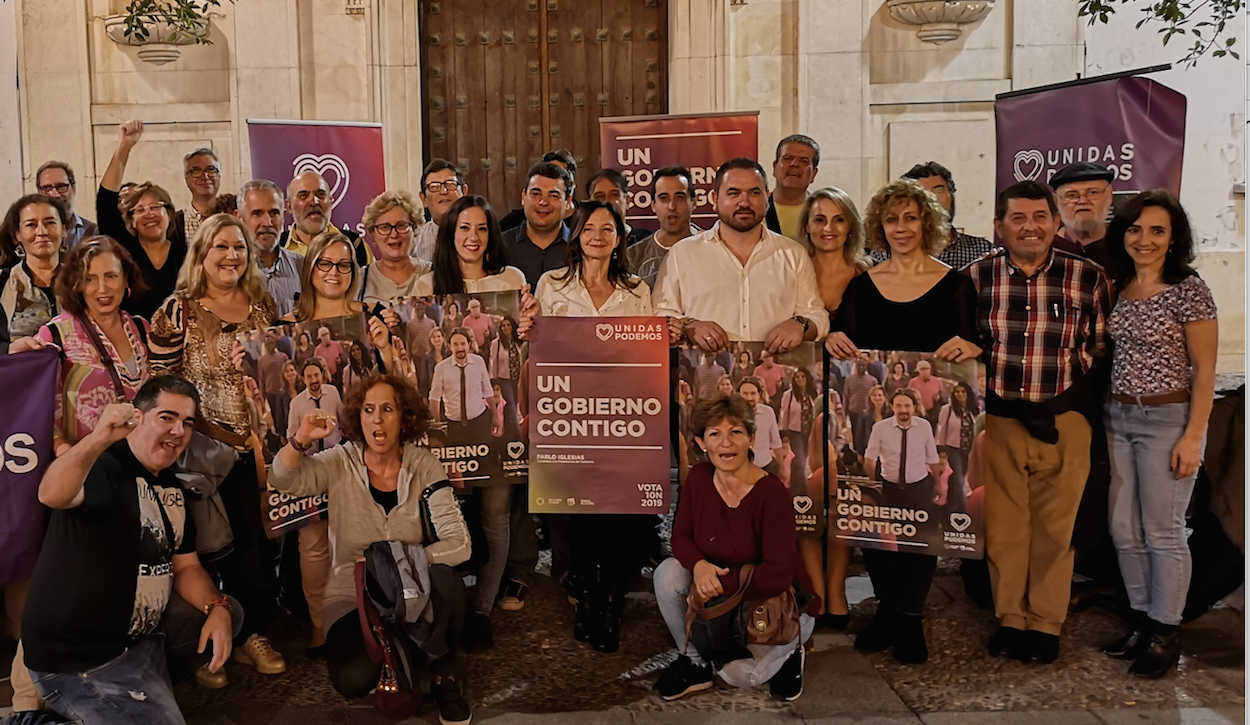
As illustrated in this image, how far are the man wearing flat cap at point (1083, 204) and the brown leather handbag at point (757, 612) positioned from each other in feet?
7.37

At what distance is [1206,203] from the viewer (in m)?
9.77

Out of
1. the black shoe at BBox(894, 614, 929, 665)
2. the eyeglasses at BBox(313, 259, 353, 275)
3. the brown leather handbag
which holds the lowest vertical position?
the black shoe at BBox(894, 614, 929, 665)

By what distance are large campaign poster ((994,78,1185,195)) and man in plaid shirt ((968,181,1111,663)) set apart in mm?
2000

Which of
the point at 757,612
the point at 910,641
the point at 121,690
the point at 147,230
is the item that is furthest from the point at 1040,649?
the point at 147,230

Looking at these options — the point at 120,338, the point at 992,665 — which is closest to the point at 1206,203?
the point at 992,665

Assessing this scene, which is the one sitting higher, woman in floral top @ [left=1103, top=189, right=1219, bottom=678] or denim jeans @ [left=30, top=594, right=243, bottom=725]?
woman in floral top @ [left=1103, top=189, right=1219, bottom=678]

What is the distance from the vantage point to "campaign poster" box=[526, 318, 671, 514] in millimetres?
4664

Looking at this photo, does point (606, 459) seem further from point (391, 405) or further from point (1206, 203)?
point (1206, 203)

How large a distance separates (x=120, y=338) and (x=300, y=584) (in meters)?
1.30

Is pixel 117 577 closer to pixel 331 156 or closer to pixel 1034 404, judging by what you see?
pixel 1034 404

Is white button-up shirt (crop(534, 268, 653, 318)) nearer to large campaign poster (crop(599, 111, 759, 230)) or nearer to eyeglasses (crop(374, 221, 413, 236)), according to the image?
eyeglasses (crop(374, 221, 413, 236))

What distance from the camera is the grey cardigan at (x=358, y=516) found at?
13.6 feet

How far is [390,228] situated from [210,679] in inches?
78.8

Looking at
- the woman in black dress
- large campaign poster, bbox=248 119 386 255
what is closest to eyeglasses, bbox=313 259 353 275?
the woman in black dress
